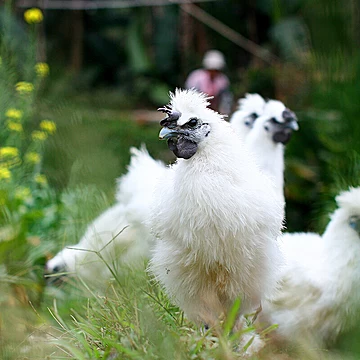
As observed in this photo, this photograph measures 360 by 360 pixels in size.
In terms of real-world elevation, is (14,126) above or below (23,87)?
below

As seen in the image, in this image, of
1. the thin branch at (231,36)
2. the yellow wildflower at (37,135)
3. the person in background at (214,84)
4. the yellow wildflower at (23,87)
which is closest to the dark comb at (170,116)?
the yellow wildflower at (37,135)

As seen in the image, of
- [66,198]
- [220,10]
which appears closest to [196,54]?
[220,10]

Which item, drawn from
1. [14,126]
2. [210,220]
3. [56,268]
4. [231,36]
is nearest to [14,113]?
[14,126]

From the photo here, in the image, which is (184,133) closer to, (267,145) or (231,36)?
(267,145)

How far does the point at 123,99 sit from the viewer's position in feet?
29.0

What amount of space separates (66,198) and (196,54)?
10.0 m

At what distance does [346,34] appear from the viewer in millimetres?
803

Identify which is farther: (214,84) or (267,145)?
(214,84)

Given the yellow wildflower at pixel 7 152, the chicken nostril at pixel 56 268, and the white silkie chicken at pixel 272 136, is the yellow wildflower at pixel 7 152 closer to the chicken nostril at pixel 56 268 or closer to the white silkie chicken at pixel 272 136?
Result: the chicken nostril at pixel 56 268

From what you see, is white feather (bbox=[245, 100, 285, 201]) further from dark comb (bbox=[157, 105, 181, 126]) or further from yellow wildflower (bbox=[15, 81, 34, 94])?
yellow wildflower (bbox=[15, 81, 34, 94])

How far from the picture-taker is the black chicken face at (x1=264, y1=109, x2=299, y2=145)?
3684 mm

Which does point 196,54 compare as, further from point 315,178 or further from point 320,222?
point 320,222

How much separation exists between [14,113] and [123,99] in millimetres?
4251

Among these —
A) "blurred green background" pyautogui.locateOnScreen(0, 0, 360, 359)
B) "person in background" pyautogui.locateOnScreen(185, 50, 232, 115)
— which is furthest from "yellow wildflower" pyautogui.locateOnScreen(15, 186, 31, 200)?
"person in background" pyautogui.locateOnScreen(185, 50, 232, 115)
